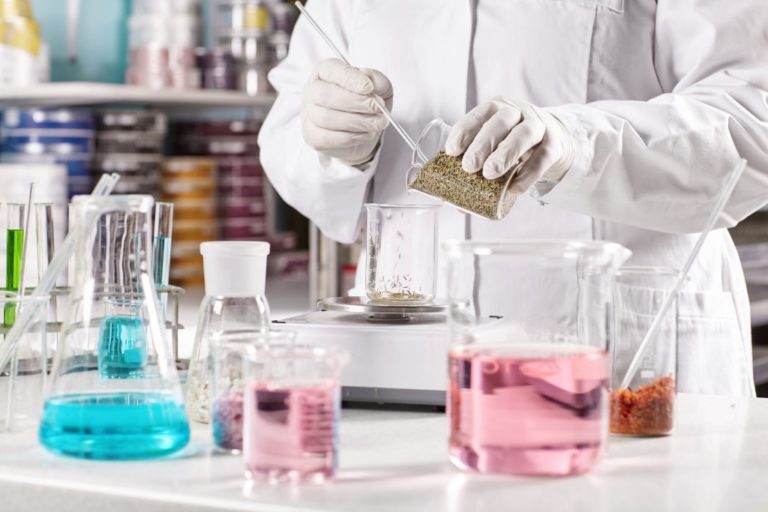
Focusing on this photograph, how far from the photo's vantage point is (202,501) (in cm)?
82

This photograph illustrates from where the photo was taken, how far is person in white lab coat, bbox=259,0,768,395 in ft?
4.99

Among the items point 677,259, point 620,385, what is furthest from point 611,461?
point 677,259

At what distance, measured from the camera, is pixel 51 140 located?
2.89 meters

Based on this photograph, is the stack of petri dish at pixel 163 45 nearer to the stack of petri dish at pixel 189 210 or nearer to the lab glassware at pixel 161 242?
the stack of petri dish at pixel 189 210

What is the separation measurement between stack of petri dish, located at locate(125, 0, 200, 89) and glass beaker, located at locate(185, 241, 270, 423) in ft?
6.40

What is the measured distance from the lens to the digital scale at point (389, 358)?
1.16m

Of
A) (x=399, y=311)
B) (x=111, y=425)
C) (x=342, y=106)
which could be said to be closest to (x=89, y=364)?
(x=111, y=425)

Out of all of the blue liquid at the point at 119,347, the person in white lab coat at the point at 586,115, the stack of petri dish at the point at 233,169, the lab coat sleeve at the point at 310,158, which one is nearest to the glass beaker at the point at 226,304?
the blue liquid at the point at 119,347

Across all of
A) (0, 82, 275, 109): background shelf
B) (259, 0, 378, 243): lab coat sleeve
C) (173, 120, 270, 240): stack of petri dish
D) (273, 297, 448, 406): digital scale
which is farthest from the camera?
(173, 120, 270, 240): stack of petri dish

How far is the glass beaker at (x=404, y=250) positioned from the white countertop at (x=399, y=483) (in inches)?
14.2

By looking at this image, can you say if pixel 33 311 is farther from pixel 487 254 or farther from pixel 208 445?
pixel 487 254

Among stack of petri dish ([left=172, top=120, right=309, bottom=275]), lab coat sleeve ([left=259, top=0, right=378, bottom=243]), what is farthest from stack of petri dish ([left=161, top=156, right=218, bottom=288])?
lab coat sleeve ([left=259, top=0, right=378, bottom=243])

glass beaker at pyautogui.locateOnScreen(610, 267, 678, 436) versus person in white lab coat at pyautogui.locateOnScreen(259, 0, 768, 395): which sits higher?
person in white lab coat at pyautogui.locateOnScreen(259, 0, 768, 395)

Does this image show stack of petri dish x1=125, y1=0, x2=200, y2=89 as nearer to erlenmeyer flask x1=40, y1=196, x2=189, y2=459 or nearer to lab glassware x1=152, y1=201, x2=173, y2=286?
lab glassware x1=152, y1=201, x2=173, y2=286
